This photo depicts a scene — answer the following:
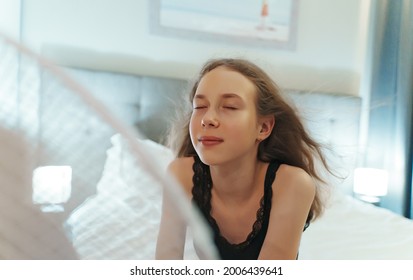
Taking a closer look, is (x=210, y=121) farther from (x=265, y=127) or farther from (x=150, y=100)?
(x=150, y=100)

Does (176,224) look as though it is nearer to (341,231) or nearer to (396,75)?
(341,231)

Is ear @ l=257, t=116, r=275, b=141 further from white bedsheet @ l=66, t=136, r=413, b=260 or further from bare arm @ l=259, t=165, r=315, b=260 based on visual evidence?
white bedsheet @ l=66, t=136, r=413, b=260

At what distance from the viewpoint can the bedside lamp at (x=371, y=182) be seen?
1467 millimetres

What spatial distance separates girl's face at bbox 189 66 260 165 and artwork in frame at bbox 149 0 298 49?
0.75 m

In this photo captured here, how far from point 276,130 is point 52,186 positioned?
498 millimetres

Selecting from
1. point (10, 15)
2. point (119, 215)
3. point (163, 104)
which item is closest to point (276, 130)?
point (119, 215)

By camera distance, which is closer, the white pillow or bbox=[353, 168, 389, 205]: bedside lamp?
the white pillow

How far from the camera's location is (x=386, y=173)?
147 cm

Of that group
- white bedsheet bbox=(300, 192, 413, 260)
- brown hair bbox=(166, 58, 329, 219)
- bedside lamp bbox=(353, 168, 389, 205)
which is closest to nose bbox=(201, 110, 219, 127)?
brown hair bbox=(166, 58, 329, 219)

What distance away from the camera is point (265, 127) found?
2.27ft

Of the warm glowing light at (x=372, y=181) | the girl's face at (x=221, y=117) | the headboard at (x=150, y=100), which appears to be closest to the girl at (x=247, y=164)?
the girl's face at (x=221, y=117)

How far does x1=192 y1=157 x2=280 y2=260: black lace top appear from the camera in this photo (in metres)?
0.66
